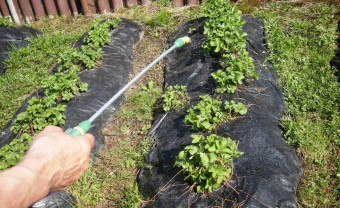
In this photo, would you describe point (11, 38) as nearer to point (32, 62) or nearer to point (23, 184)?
point (32, 62)

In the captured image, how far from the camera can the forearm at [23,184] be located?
218 cm

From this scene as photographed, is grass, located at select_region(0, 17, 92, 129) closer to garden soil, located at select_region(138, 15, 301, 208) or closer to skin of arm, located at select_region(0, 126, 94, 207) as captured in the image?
garden soil, located at select_region(138, 15, 301, 208)

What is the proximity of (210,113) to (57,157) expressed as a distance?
2302 millimetres

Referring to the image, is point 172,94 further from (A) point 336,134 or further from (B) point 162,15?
(B) point 162,15

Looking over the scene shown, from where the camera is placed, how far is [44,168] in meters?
2.38

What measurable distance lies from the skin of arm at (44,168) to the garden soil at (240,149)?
1484mm

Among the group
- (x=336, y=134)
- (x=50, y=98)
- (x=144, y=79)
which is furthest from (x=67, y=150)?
(x=144, y=79)

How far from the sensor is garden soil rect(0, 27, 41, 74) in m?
7.31

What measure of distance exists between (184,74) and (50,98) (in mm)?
1978

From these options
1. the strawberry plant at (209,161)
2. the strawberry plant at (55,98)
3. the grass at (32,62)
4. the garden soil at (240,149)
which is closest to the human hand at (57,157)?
the strawberry plant at (209,161)

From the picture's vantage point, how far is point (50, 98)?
16.8 feet

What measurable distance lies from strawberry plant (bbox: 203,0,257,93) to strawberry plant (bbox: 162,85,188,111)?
0.51m

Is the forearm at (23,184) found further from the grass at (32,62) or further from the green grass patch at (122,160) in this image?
the grass at (32,62)


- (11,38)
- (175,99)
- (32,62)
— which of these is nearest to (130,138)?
(175,99)
